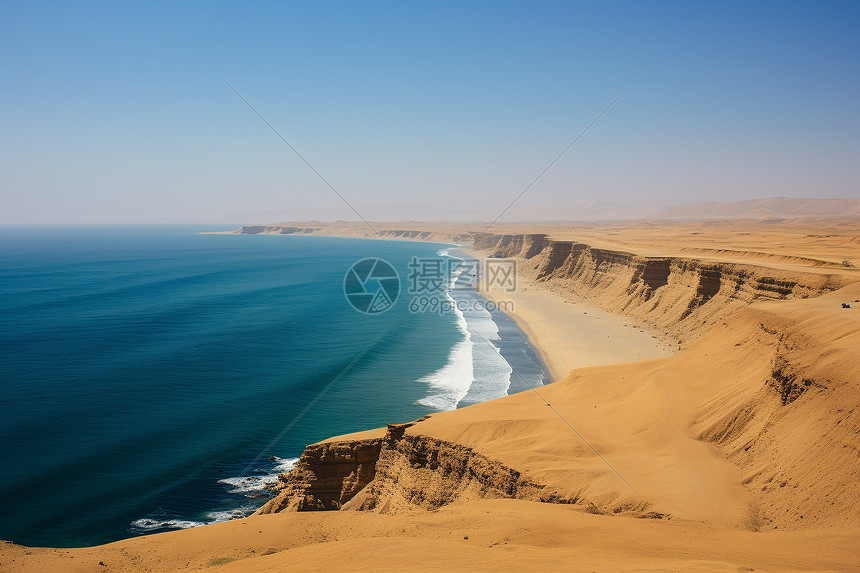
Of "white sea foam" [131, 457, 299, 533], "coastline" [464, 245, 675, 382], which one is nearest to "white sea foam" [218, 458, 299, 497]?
"white sea foam" [131, 457, 299, 533]

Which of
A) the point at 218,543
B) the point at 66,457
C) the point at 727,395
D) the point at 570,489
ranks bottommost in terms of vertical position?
the point at 66,457

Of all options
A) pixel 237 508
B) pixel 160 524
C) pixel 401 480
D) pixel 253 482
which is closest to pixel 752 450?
pixel 401 480

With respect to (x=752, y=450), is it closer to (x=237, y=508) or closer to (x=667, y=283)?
(x=237, y=508)

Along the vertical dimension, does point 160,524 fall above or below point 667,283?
below

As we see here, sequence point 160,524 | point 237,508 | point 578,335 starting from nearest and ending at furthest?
point 160,524, point 237,508, point 578,335

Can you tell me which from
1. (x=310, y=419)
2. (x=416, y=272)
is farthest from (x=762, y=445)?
(x=416, y=272)

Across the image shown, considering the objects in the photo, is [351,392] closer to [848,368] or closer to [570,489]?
[570,489]

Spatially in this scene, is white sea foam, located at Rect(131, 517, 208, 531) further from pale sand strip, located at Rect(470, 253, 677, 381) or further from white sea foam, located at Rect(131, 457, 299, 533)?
pale sand strip, located at Rect(470, 253, 677, 381)
